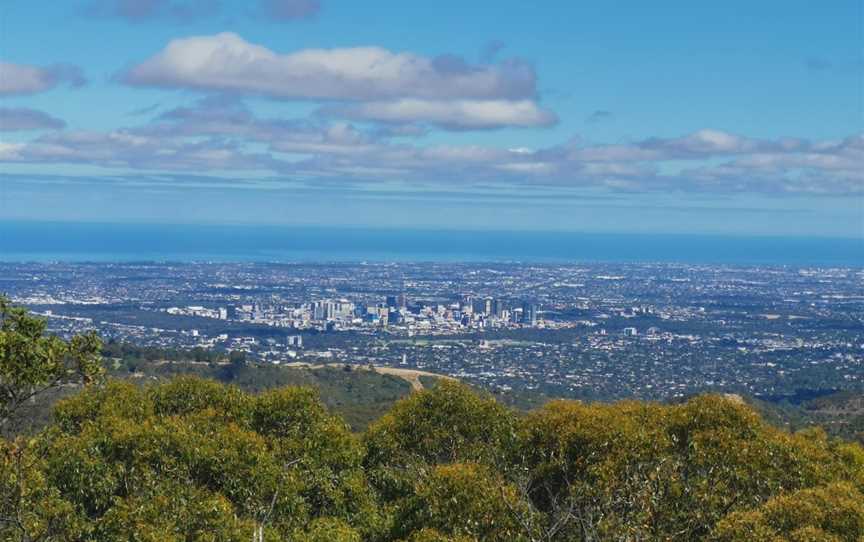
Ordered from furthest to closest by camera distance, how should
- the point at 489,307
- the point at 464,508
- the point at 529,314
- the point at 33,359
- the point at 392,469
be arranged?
the point at 489,307 → the point at 529,314 → the point at 392,469 → the point at 464,508 → the point at 33,359

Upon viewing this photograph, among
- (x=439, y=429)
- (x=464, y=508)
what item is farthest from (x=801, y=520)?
(x=439, y=429)

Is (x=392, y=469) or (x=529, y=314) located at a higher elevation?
(x=392, y=469)

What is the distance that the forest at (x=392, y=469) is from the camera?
12.0 metres

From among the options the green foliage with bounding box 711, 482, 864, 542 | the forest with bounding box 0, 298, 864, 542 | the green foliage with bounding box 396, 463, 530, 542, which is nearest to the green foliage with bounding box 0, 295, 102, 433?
the forest with bounding box 0, 298, 864, 542

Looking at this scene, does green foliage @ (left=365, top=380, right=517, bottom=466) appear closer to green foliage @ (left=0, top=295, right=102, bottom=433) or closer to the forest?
the forest

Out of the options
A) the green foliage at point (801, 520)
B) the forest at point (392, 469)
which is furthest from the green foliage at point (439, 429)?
the green foliage at point (801, 520)

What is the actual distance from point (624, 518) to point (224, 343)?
82.8m

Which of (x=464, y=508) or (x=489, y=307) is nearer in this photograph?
(x=464, y=508)

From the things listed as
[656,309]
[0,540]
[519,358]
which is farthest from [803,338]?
[0,540]

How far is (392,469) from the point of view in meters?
18.3

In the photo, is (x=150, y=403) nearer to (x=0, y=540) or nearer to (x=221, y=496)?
(x=221, y=496)

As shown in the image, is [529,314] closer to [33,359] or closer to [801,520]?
Result: [801,520]

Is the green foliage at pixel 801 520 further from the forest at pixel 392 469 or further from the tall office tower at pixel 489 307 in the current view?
the tall office tower at pixel 489 307

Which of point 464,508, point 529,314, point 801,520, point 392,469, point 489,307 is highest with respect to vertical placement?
point 801,520
